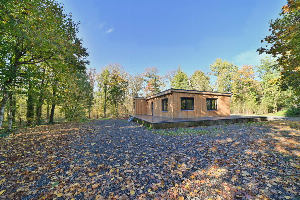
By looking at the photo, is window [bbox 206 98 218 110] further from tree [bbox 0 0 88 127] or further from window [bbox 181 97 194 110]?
tree [bbox 0 0 88 127]

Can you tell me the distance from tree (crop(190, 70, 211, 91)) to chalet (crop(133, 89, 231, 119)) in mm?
14569

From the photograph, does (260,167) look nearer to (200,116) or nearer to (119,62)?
(200,116)

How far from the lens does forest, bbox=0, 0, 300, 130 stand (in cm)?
532

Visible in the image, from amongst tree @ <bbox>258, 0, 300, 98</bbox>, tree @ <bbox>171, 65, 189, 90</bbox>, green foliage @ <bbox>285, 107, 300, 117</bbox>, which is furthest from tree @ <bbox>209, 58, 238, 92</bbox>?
tree @ <bbox>258, 0, 300, 98</bbox>

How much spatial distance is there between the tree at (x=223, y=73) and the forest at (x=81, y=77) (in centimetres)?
19

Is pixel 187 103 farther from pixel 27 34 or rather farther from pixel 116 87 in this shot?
pixel 116 87

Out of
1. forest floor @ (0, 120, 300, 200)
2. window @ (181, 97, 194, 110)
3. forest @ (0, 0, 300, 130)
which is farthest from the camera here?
window @ (181, 97, 194, 110)

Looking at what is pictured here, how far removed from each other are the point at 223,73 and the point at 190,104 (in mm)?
20210

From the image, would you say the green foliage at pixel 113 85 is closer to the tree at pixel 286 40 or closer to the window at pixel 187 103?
the window at pixel 187 103

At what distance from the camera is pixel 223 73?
1020 inches

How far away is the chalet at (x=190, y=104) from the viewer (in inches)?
391

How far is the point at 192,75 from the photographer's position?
28.3m

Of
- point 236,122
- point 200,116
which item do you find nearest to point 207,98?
point 200,116

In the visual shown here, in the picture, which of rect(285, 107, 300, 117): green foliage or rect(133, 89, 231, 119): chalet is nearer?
rect(133, 89, 231, 119): chalet
